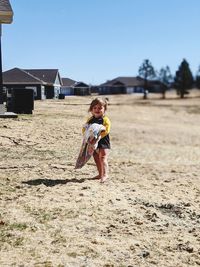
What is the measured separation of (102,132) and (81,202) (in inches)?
49.6

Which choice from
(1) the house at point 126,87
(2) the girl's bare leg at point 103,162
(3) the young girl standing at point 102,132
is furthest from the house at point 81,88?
(1) the house at point 126,87

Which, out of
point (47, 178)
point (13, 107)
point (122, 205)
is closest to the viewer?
point (122, 205)

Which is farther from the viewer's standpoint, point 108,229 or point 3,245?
point 108,229

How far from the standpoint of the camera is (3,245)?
4.27 meters

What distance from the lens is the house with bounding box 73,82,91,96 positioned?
249 inches

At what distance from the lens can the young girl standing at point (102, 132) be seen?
637 centimetres

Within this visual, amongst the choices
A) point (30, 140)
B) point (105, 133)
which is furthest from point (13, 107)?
point (105, 133)

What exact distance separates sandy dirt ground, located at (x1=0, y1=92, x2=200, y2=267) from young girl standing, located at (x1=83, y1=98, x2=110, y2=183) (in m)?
0.23

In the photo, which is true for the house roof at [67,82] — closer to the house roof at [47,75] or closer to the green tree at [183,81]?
the house roof at [47,75]

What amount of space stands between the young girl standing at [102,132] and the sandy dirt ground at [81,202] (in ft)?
0.74

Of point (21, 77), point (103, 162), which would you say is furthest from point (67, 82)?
point (103, 162)

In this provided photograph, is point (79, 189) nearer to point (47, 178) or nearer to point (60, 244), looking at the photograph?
point (47, 178)

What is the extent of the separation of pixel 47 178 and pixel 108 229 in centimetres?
223

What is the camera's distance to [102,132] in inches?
254
